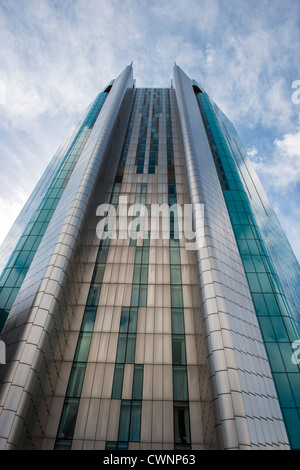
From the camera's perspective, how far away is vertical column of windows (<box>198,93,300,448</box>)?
1888cm

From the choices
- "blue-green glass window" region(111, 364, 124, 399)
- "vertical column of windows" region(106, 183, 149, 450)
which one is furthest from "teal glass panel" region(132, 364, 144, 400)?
"blue-green glass window" region(111, 364, 124, 399)

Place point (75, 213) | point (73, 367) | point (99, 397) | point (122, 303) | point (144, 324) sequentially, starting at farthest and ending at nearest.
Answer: point (75, 213) < point (122, 303) < point (144, 324) < point (73, 367) < point (99, 397)

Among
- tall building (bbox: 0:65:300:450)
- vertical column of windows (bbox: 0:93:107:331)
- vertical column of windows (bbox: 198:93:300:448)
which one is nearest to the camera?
tall building (bbox: 0:65:300:450)

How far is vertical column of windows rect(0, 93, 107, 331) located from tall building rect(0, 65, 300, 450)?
7.4 inches

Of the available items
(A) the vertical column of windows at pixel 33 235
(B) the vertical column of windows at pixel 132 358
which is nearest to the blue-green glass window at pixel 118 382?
(B) the vertical column of windows at pixel 132 358

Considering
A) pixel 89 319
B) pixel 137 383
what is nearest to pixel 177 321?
pixel 137 383

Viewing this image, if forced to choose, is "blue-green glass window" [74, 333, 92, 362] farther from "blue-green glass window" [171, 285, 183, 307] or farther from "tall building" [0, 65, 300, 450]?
"blue-green glass window" [171, 285, 183, 307]

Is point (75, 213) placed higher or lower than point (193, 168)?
lower

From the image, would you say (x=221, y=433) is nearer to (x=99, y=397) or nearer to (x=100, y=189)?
(x=99, y=397)

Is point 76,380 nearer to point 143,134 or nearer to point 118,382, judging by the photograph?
point 118,382

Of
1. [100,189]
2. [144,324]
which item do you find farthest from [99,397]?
[100,189]

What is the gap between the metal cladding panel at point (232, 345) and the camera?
1361 cm

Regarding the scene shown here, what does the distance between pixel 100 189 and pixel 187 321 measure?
21.3 meters

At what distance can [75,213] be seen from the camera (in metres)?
25.8
